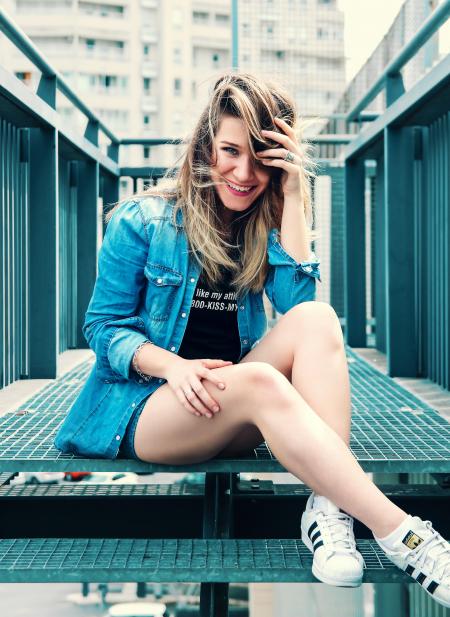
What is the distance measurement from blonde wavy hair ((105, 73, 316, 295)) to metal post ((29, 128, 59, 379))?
5.63 ft

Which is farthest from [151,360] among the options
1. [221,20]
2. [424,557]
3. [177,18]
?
[221,20]

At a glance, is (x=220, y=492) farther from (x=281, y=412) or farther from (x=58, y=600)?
(x=58, y=600)

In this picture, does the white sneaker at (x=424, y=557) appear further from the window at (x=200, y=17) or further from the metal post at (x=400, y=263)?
the window at (x=200, y=17)

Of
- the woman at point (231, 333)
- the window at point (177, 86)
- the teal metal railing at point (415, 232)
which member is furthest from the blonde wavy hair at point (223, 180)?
the window at point (177, 86)

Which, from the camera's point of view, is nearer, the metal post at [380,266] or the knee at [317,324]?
the knee at [317,324]

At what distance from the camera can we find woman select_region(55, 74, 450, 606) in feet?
5.45

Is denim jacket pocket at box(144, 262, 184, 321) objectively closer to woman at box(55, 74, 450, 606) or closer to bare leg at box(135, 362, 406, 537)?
woman at box(55, 74, 450, 606)

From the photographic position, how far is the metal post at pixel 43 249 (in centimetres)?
369

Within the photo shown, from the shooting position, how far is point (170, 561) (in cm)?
174

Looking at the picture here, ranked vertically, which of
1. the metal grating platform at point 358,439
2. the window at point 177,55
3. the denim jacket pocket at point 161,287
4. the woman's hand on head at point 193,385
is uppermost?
the window at point 177,55

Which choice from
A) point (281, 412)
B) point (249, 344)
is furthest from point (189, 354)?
point (281, 412)

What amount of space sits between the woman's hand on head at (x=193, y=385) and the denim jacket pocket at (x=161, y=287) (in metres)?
0.22

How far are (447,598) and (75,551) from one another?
2.80 feet

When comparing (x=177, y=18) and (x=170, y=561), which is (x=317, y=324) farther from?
(x=177, y=18)
